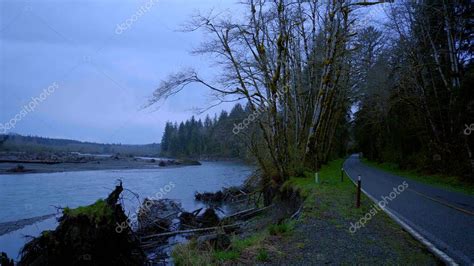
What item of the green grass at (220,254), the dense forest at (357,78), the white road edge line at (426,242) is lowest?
the green grass at (220,254)

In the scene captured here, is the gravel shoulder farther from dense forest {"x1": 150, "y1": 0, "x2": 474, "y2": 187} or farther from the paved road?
dense forest {"x1": 150, "y1": 0, "x2": 474, "y2": 187}

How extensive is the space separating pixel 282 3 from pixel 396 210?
13362 millimetres

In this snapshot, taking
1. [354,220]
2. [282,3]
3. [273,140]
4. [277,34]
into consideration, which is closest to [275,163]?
[273,140]

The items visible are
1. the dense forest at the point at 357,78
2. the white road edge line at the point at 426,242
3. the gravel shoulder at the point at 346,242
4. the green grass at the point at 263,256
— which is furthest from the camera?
the dense forest at the point at 357,78

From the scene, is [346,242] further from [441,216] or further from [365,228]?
[441,216]

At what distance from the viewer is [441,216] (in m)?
10.4

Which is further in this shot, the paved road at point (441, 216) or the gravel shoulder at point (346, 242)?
the paved road at point (441, 216)

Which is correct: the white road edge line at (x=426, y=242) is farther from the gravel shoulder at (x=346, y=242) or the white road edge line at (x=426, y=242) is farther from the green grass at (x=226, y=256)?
the green grass at (x=226, y=256)

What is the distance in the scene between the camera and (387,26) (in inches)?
1038

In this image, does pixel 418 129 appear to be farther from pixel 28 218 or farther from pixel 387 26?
pixel 28 218

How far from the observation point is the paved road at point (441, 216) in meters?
7.27

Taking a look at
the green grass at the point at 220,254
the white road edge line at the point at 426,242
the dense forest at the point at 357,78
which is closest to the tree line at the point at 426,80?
the dense forest at the point at 357,78

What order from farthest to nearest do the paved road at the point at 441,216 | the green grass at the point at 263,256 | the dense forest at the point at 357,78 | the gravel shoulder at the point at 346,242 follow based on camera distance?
the dense forest at the point at 357,78 → the paved road at the point at 441,216 → the green grass at the point at 263,256 → the gravel shoulder at the point at 346,242

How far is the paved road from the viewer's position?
727 centimetres
